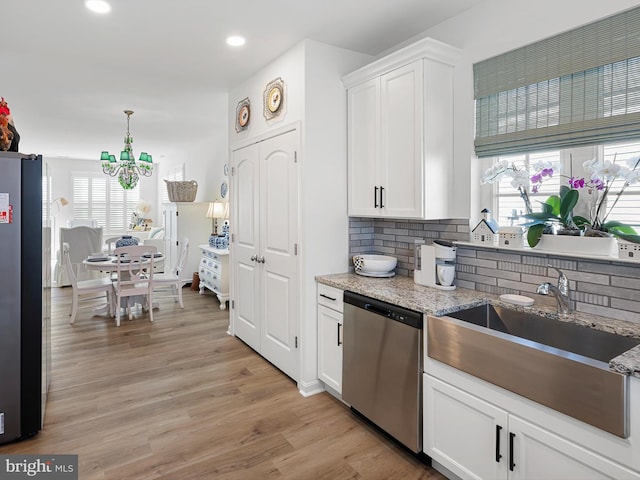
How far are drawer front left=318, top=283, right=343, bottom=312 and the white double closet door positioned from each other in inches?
7.7

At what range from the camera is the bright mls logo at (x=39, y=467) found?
2006 mm

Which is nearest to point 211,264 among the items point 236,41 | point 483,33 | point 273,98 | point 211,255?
point 211,255

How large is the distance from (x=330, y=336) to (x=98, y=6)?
102 inches

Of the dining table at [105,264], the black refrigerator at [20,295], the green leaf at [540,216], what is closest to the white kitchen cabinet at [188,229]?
the dining table at [105,264]

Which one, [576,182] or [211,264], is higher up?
[576,182]

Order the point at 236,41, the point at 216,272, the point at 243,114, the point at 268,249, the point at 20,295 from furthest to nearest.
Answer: the point at 216,272 < the point at 243,114 < the point at 268,249 < the point at 236,41 < the point at 20,295

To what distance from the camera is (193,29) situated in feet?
8.86

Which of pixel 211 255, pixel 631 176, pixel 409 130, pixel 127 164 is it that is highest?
pixel 127 164

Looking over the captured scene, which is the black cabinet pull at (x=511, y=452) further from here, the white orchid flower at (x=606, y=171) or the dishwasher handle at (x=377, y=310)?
the white orchid flower at (x=606, y=171)

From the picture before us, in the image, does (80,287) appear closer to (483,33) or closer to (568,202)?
(483,33)

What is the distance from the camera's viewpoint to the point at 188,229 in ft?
21.8

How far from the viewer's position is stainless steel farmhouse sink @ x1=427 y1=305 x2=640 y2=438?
4.32 feet

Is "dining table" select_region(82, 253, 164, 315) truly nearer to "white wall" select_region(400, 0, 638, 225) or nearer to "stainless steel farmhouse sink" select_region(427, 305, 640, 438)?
"white wall" select_region(400, 0, 638, 225)

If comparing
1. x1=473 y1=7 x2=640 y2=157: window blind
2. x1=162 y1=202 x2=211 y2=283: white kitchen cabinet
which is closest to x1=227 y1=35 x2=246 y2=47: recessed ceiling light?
x1=473 y1=7 x2=640 y2=157: window blind
